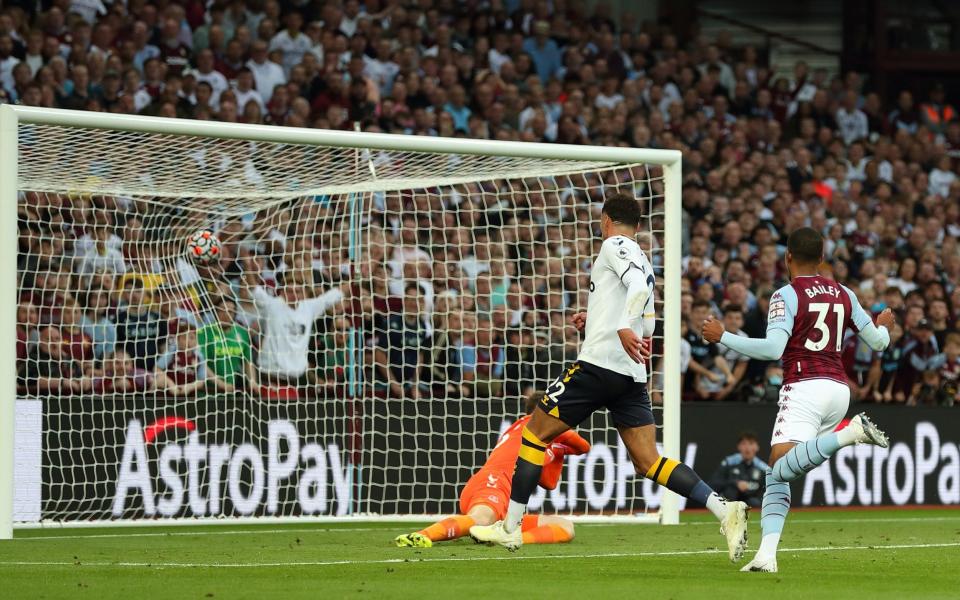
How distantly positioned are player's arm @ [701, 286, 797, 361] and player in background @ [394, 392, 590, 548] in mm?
2028

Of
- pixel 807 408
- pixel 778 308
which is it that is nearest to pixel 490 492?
pixel 807 408

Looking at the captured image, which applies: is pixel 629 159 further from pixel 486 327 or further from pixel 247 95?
pixel 247 95

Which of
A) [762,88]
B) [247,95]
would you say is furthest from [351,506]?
[762,88]

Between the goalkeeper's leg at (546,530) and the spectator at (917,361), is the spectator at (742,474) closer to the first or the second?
the spectator at (917,361)

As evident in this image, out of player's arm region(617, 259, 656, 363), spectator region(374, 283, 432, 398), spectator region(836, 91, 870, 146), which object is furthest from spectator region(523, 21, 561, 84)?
player's arm region(617, 259, 656, 363)

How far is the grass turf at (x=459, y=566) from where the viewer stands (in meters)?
6.57

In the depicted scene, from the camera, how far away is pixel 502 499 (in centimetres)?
934

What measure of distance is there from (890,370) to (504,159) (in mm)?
5988

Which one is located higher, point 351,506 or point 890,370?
point 890,370

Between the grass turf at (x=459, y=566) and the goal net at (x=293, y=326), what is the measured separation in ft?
3.44

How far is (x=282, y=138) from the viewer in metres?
10.7

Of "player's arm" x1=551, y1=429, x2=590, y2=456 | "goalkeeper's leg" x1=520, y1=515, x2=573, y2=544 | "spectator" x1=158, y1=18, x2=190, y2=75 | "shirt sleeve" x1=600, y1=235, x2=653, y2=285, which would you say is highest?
"spectator" x1=158, y1=18, x2=190, y2=75

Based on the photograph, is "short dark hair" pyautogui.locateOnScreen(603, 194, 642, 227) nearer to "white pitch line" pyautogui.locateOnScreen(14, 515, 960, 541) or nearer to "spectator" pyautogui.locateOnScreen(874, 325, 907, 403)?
"white pitch line" pyautogui.locateOnScreen(14, 515, 960, 541)

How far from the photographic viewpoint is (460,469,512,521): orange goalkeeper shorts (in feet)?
30.5
